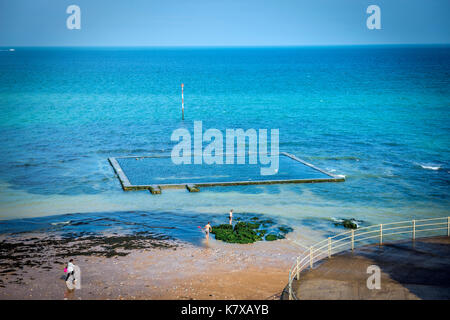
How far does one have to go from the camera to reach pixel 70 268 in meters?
23.8

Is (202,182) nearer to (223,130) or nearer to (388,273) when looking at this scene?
(388,273)

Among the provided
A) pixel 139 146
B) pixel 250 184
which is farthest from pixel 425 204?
pixel 139 146

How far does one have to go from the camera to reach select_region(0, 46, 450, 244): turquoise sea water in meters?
36.8

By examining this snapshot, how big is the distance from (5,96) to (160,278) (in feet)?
318

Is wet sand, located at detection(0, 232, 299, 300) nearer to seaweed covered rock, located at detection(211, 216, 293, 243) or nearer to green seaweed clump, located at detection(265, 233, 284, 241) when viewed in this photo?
green seaweed clump, located at detection(265, 233, 284, 241)

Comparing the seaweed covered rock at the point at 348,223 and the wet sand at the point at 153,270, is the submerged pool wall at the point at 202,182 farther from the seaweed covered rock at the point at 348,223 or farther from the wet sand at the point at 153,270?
the wet sand at the point at 153,270

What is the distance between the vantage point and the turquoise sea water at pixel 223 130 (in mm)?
36781

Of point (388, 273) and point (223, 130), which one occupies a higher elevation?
point (223, 130)

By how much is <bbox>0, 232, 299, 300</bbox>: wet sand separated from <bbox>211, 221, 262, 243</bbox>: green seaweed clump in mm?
555

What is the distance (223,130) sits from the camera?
71.9 meters

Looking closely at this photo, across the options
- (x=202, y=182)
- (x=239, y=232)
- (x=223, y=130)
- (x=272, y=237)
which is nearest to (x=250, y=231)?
(x=239, y=232)

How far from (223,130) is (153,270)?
154ft

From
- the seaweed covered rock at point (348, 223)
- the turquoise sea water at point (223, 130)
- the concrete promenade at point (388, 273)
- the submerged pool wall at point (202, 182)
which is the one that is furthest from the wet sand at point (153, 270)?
the submerged pool wall at point (202, 182)
